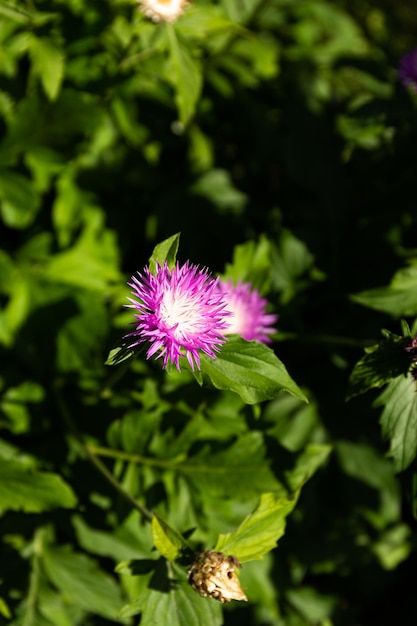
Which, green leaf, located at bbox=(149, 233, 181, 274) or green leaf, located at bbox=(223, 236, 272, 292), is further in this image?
green leaf, located at bbox=(223, 236, 272, 292)

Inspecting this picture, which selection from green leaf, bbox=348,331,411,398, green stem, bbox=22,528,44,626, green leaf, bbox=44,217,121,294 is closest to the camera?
green leaf, bbox=348,331,411,398

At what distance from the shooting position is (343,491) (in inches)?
99.7

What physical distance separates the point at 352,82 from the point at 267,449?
228cm

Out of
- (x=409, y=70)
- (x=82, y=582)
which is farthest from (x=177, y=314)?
(x=409, y=70)

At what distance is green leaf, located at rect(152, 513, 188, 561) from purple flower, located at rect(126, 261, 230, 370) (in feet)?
1.13

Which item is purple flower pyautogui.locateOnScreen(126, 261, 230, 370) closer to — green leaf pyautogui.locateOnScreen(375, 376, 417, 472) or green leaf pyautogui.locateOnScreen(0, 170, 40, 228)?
green leaf pyautogui.locateOnScreen(375, 376, 417, 472)

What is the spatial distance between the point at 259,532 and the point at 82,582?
0.81 metres

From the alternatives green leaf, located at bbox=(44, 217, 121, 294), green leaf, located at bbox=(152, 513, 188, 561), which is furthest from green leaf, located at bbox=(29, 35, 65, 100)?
green leaf, located at bbox=(152, 513, 188, 561)

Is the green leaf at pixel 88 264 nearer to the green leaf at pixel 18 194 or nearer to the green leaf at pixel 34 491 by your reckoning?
the green leaf at pixel 18 194

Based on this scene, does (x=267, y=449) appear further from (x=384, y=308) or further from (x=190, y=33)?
(x=190, y=33)

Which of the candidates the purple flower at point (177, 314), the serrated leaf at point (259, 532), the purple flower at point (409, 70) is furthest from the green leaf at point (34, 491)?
the purple flower at point (409, 70)

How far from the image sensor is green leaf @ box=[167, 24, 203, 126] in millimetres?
1926

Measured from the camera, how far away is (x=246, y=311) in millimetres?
1822

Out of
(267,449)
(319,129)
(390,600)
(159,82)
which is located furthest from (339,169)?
(390,600)
